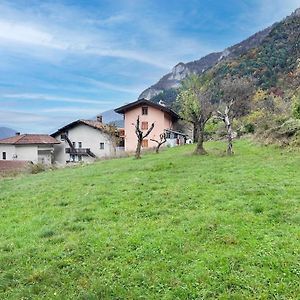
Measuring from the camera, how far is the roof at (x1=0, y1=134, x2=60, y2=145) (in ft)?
160

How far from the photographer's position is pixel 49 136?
53.3 m

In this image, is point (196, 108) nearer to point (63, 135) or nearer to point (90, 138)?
point (90, 138)

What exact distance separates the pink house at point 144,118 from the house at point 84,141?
3047 millimetres

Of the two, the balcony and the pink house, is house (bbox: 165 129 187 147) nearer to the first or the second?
the pink house

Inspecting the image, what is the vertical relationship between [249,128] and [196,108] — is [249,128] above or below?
below

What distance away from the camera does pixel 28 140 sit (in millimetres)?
49312

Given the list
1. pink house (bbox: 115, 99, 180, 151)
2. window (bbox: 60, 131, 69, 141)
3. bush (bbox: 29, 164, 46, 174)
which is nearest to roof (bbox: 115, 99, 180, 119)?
pink house (bbox: 115, 99, 180, 151)

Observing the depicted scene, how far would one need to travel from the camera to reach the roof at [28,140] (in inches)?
1917

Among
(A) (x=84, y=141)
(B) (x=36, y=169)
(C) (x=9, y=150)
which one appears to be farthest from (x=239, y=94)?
(B) (x=36, y=169)

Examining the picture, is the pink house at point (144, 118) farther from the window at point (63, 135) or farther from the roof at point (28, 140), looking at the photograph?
the roof at point (28, 140)

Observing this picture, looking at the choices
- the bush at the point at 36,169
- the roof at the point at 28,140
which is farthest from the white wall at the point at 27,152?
the bush at the point at 36,169

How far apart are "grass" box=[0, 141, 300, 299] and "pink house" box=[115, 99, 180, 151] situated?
116 feet

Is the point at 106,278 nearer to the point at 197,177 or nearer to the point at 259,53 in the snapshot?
the point at 197,177

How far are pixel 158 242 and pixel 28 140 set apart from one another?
149ft
